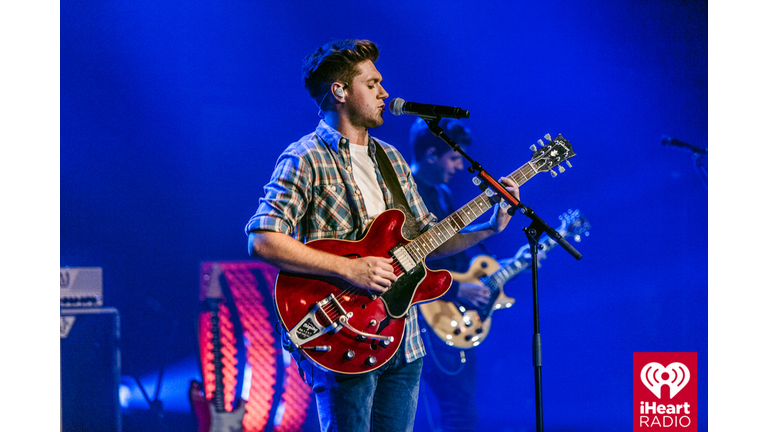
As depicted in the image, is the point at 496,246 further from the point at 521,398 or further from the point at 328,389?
the point at 328,389

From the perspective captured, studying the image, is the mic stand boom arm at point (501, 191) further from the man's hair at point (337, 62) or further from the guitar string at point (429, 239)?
the man's hair at point (337, 62)

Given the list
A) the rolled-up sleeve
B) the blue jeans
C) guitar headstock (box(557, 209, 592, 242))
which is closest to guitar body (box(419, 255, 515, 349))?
guitar headstock (box(557, 209, 592, 242))

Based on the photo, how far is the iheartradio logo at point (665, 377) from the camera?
2961mm

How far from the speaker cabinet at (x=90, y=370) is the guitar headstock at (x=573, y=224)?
2284 millimetres

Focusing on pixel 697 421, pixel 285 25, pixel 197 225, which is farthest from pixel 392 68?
pixel 697 421

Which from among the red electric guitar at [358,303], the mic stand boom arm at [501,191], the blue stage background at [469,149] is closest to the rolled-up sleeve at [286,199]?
the red electric guitar at [358,303]

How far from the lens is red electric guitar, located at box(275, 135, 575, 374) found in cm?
200

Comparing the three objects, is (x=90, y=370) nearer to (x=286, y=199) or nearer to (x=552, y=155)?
(x=286, y=199)

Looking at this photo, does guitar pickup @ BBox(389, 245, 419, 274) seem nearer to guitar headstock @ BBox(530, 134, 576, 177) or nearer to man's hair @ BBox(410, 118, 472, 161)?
guitar headstock @ BBox(530, 134, 576, 177)

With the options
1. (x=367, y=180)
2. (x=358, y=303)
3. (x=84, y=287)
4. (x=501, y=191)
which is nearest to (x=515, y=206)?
(x=501, y=191)

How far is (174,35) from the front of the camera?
2904 mm

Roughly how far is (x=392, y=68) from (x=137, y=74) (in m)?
1.29

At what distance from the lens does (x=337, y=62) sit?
2.24 meters

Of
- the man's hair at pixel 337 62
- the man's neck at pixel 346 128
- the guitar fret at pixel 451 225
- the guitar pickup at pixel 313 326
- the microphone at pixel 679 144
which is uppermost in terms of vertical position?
the man's hair at pixel 337 62
